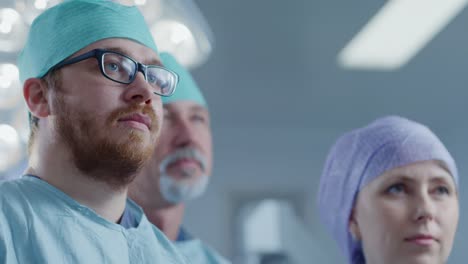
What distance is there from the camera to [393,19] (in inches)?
115

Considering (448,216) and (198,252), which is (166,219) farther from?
(448,216)

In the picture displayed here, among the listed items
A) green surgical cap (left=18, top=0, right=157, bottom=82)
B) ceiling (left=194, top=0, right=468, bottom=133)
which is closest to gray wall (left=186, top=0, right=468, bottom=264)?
ceiling (left=194, top=0, right=468, bottom=133)

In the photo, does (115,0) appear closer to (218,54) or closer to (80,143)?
(80,143)

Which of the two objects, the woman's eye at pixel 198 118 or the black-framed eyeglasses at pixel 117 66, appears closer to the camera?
the black-framed eyeglasses at pixel 117 66

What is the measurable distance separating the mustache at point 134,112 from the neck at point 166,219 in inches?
27.5

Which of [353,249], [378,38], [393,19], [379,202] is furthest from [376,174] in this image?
[378,38]

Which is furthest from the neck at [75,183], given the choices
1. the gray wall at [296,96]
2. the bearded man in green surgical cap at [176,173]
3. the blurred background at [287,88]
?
the gray wall at [296,96]

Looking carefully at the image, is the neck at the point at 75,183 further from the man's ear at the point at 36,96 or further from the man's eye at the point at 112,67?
the man's eye at the point at 112,67

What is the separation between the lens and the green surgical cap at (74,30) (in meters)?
1.13

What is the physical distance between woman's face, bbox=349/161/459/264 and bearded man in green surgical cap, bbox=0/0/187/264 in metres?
0.55

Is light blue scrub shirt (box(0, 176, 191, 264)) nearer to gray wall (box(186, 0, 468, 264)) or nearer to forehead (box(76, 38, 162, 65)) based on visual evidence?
forehead (box(76, 38, 162, 65))

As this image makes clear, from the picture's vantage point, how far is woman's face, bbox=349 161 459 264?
1426 millimetres

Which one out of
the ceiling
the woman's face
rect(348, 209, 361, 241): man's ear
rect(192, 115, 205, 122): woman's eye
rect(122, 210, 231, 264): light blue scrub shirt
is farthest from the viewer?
the ceiling

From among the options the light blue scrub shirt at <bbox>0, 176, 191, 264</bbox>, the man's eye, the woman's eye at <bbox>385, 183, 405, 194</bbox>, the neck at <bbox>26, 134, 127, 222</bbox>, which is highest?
the man's eye
